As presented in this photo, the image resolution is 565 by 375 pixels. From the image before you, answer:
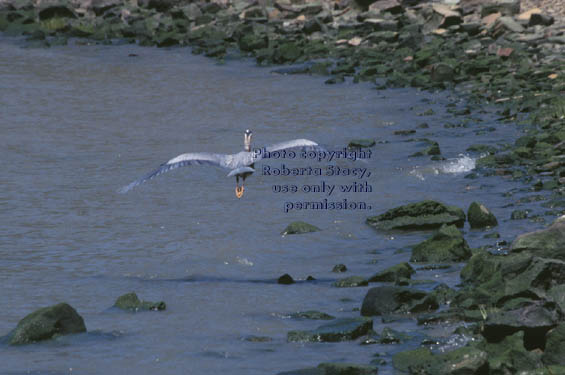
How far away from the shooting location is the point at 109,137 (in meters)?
22.0

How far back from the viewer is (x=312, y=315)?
11.2 metres

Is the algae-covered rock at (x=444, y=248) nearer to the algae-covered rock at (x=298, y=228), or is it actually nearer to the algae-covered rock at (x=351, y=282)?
the algae-covered rock at (x=351, y=282)

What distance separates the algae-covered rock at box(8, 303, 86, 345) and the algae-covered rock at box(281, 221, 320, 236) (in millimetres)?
4765

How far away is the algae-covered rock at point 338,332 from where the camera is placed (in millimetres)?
10336

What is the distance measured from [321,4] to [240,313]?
24.5 m

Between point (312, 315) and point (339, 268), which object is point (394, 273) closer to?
point (339, 268)

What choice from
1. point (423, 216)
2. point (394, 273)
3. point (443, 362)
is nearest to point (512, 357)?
point (443, 362)

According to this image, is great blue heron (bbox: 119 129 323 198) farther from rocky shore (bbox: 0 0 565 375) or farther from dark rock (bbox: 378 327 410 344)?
dark rock (bbox: 378 327 410 344)


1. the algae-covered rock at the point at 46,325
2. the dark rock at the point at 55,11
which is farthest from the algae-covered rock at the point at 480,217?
the dark rock at the point at 55,11

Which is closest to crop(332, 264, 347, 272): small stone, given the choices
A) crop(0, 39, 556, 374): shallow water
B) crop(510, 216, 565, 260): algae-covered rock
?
crop(0, 39, 556, 374): shallow water

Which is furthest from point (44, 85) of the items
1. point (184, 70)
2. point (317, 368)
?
point (317, 368)

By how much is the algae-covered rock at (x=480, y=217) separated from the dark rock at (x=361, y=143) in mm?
6214

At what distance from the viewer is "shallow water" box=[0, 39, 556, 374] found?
10648 mm

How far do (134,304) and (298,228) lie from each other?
3.87 metres
